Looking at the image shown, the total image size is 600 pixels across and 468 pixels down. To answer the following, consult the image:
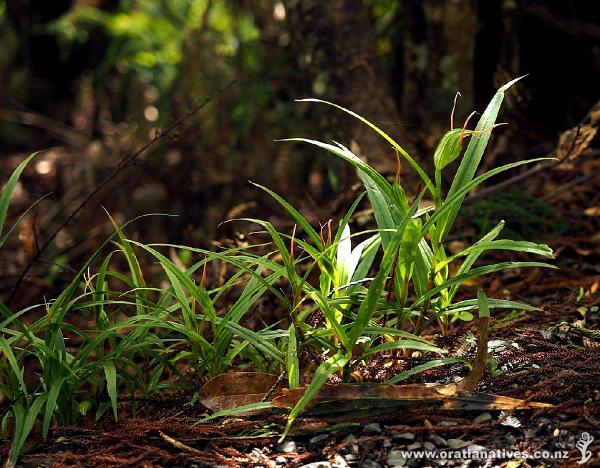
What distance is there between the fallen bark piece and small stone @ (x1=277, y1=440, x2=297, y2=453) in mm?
68

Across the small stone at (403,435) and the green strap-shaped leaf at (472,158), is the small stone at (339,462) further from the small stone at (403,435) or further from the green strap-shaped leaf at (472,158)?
the green strap-shaped leaf at (472,158)

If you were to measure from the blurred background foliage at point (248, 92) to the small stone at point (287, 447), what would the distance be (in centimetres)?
87

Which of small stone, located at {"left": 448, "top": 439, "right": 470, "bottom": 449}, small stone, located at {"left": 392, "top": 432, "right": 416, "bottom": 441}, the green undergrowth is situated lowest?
small stone, located at {"left": 448, "top": 439, "right": 470, "bottom": 449}

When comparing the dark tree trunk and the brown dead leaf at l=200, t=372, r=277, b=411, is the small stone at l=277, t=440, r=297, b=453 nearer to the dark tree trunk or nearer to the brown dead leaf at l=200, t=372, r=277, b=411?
the brown dead leaf at l=200, t=372, r=277, b=411

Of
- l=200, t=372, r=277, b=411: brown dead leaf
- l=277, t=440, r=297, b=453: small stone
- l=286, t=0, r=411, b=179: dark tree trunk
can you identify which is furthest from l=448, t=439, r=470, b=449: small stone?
Result: l=286, t=0, r=411, b=179: dark tree trunk

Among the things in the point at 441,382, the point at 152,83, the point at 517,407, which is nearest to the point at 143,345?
the point at 441,382

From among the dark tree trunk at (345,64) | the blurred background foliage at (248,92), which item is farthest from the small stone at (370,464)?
the dark tree trunk at (345,64)

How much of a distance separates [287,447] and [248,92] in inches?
97.5

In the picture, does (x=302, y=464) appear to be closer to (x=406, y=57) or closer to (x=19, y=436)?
(x=19, y=436)

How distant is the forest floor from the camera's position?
137 cm

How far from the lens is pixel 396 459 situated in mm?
1371

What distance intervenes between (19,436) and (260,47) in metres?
2.78

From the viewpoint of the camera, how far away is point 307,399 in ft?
4.37

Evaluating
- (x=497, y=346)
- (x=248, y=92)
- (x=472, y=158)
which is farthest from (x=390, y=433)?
(x=248, y=92)
